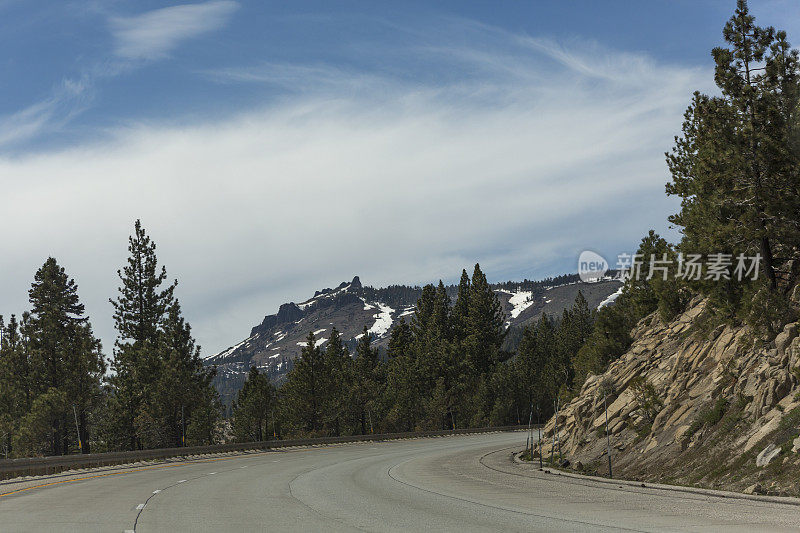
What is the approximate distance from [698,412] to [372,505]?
10.5 meters

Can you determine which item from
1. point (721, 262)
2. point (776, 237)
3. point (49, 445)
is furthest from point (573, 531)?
point (49, 445)

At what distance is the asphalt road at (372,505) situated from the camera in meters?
12.2

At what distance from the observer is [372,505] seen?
51.8ft

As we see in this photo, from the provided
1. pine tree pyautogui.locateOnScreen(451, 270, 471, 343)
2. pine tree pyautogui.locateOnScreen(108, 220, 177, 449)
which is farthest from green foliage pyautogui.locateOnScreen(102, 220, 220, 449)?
pine tree pyautogui.locateOnScreen(451, 270, 471, 343)

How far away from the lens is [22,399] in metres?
68.3

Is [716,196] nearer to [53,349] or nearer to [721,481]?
[721,481]

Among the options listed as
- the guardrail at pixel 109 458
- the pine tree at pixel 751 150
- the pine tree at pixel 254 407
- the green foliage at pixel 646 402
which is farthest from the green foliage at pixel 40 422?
the pine tree at pixel 751 150

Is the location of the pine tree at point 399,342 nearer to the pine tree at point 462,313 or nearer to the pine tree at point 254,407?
the pine tree at point 462,313

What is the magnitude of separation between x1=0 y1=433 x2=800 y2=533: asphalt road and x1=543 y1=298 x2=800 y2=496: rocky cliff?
174 cm

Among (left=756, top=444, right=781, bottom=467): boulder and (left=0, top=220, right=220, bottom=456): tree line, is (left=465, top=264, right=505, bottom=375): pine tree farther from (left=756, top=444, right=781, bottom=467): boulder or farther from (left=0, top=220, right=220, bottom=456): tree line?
(left=756, top=444, right=781, bottom=467): boulder

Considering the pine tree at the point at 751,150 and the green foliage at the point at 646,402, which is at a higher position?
the pine tree at the point at 751,150

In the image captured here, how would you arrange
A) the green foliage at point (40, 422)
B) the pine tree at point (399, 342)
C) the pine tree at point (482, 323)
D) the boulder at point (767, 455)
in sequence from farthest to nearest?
the pine tree at point (399, 342) < the pine tree at point (482, 323) < the green foliage at point (40, 422) < the boulder at point (767, 455)

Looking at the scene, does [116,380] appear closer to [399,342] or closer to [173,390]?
[173,390]

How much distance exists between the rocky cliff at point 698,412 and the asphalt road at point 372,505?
1737mm
